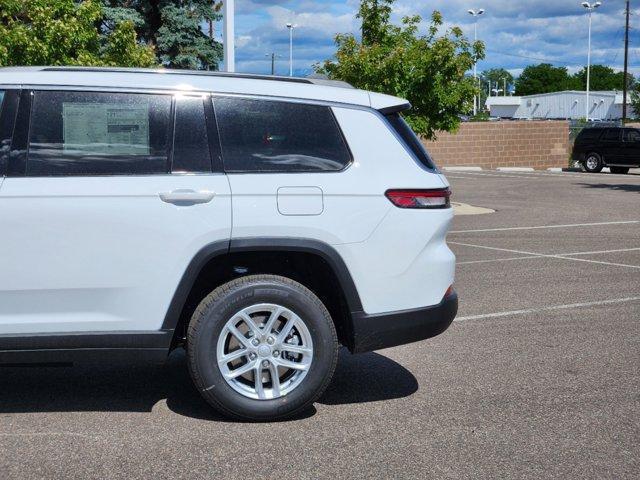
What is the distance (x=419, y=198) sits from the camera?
5.47 meters

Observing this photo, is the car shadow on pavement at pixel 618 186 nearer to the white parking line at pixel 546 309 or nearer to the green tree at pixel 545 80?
the white parking line at pixel 546 309

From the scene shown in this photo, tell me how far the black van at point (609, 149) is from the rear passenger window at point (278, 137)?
32984mm

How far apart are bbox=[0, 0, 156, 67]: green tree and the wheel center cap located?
1115 cm

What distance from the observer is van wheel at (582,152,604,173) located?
37.8 meters

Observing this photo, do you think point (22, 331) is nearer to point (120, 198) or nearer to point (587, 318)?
point (120, 198)

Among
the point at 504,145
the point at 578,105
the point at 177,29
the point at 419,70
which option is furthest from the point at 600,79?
the point at 419,70

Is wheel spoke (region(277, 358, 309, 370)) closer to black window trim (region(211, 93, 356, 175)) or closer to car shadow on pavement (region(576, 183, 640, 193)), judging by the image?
black window trim (region(211, 93, 356, 175))

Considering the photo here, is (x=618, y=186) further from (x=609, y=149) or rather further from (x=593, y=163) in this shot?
(x=593, y=163)

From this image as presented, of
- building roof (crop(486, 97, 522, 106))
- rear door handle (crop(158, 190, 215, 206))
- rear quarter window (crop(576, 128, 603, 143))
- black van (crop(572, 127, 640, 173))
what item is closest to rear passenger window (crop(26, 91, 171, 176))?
rear door handle (crop(158, 190, 215, 206))

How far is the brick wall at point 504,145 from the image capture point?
1626 inches

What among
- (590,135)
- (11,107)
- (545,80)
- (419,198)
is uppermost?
(545,80)

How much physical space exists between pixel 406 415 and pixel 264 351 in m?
0.91

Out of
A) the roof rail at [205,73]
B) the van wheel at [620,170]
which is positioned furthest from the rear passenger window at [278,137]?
the van wheel at [620,170]

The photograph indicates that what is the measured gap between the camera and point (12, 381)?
6.26 m
